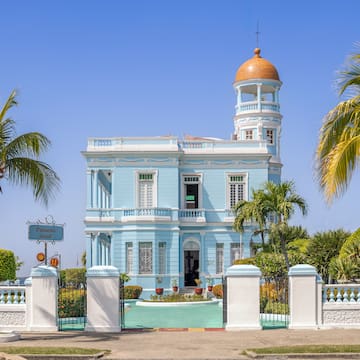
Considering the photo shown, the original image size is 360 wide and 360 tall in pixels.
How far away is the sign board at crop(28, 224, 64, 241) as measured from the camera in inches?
739

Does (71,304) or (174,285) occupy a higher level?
(71,304)

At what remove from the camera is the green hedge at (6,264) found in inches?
779

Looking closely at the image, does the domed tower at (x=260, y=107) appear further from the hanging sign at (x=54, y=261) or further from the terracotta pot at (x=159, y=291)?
the hanging sign at (x=54, y=261)

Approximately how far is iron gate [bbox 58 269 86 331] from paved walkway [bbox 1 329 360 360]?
1858 mm

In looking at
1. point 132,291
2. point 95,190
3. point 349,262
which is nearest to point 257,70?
point 95,190

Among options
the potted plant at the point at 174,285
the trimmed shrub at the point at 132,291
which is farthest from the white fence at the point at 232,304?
the potted plant at the point at 174,285

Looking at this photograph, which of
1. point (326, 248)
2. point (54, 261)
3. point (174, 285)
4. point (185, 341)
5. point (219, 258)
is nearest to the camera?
point (185, 341)

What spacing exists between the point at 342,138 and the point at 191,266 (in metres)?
Answer: 24.6

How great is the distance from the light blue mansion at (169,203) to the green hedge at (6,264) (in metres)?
19.0

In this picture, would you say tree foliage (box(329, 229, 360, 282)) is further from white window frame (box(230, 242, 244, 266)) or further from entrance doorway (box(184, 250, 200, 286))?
entrance doorway (box(184, 250, 200, 286))

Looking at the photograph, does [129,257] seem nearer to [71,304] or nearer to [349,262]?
[71,304]

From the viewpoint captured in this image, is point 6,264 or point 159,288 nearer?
point 6,264

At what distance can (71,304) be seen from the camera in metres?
21.7

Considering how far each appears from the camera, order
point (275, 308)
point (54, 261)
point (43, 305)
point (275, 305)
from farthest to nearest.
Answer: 1. point (275, 305)
2. point (275, 308)
3. point (54, 261)
4. point (43, 305)
